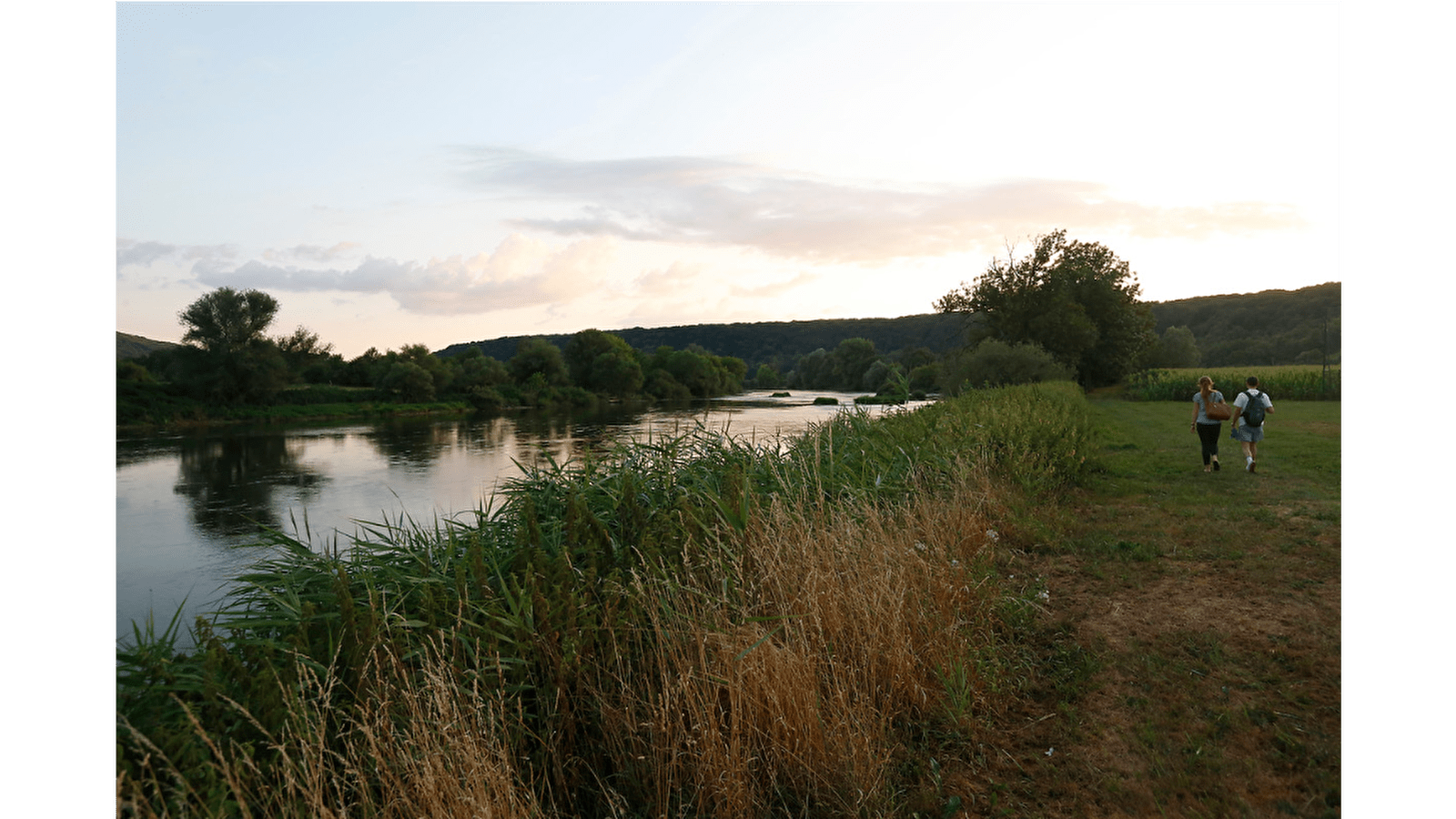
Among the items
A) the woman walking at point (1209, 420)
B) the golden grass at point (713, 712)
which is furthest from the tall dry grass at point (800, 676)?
the woman walking at point (1209, 420)

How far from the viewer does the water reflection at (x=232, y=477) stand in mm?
4199

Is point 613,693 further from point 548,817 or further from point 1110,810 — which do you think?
point 1110,810

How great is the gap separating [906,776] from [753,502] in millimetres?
2038

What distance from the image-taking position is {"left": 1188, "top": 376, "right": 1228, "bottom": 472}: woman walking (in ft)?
32.5

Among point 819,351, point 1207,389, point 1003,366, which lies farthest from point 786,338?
point 1207,389

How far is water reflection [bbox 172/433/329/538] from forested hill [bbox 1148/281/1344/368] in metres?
5.23

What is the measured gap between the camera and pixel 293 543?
14.4 feet

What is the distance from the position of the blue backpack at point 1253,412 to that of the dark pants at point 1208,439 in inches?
77.4

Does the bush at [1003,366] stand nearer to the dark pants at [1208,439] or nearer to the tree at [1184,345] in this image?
the dark pants at [1208,439]

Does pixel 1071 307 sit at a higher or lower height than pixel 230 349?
higher

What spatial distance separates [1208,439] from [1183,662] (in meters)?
7.50

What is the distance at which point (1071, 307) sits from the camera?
36188 mm

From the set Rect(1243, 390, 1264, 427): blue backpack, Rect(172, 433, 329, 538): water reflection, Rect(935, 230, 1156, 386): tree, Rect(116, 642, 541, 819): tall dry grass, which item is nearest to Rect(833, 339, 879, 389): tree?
Rect(935, 230, 1156, 386): tree

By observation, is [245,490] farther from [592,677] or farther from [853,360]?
[853,360]
